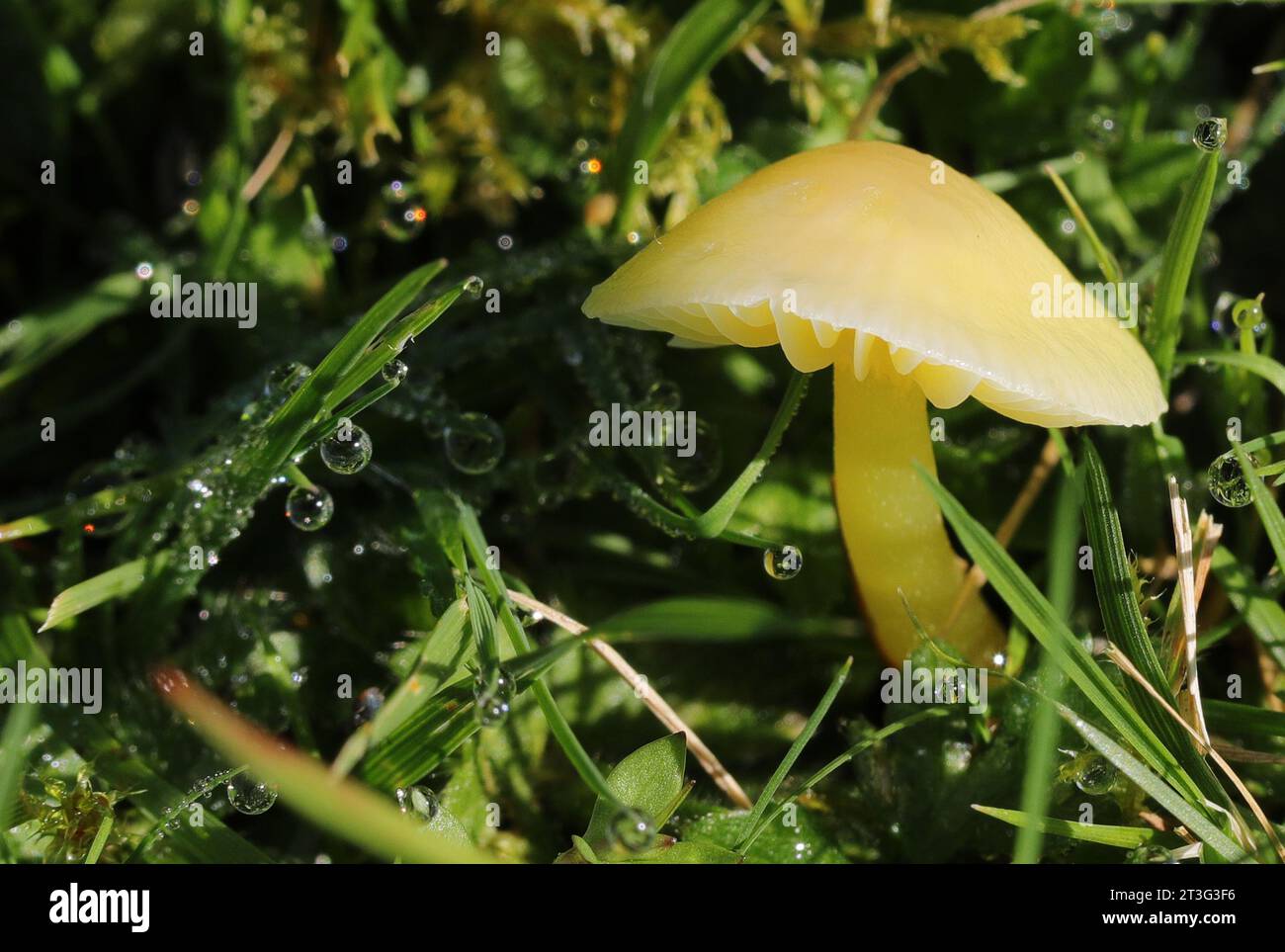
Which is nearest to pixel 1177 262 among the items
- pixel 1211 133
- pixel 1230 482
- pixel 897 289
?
pixel 1211 133

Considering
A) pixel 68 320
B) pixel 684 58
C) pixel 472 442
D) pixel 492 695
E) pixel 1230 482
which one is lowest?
pixel 492 695

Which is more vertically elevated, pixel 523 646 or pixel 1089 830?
pixel 523 646

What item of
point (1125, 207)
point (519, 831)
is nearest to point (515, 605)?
point (519, 831)

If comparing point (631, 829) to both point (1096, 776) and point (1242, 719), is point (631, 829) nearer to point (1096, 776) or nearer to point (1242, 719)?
point (1096, 776)

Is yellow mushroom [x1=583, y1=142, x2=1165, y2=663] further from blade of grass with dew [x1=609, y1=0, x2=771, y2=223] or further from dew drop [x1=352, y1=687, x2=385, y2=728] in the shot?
dew drop [x1=352, y1=687, x2=385, y2=728]

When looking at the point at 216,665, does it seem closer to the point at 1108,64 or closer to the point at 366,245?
the point at 366,245

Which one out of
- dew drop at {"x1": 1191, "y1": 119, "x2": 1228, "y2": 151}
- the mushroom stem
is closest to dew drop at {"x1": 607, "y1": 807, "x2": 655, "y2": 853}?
the mushroom stem
